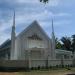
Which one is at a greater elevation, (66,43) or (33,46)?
(66,43)

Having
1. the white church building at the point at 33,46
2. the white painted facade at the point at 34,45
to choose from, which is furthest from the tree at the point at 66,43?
the white painted facade at the point at 34,45

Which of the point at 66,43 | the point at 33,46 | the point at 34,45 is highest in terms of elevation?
the point at 66,43

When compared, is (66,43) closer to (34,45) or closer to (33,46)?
(34,45)

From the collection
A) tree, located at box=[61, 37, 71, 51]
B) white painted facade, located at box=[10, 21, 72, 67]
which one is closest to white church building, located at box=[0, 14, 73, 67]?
white painted facade, located at box=[10, 21, 72, 67]

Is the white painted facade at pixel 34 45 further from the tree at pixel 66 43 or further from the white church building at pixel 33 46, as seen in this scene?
the tree at pixel 66 43

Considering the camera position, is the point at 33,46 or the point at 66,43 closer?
the point at 33,46

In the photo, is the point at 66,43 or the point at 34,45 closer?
the point at 34,45

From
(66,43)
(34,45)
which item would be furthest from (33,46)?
(66,43)

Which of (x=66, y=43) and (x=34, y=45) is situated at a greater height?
(x=66, y=43)

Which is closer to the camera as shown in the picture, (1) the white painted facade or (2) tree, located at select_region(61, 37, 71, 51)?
(1) the white painted facade

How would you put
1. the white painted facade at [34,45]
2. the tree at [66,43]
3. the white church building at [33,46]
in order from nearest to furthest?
the white church building at [33,46]
the white painted facade at [34,45]
the tree at [66,43]

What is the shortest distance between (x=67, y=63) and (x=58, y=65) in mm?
2494

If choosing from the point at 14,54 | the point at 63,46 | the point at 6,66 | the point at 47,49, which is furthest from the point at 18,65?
the point at 63,46

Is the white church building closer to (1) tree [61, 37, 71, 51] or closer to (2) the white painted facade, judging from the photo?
(2) the white painted facade
